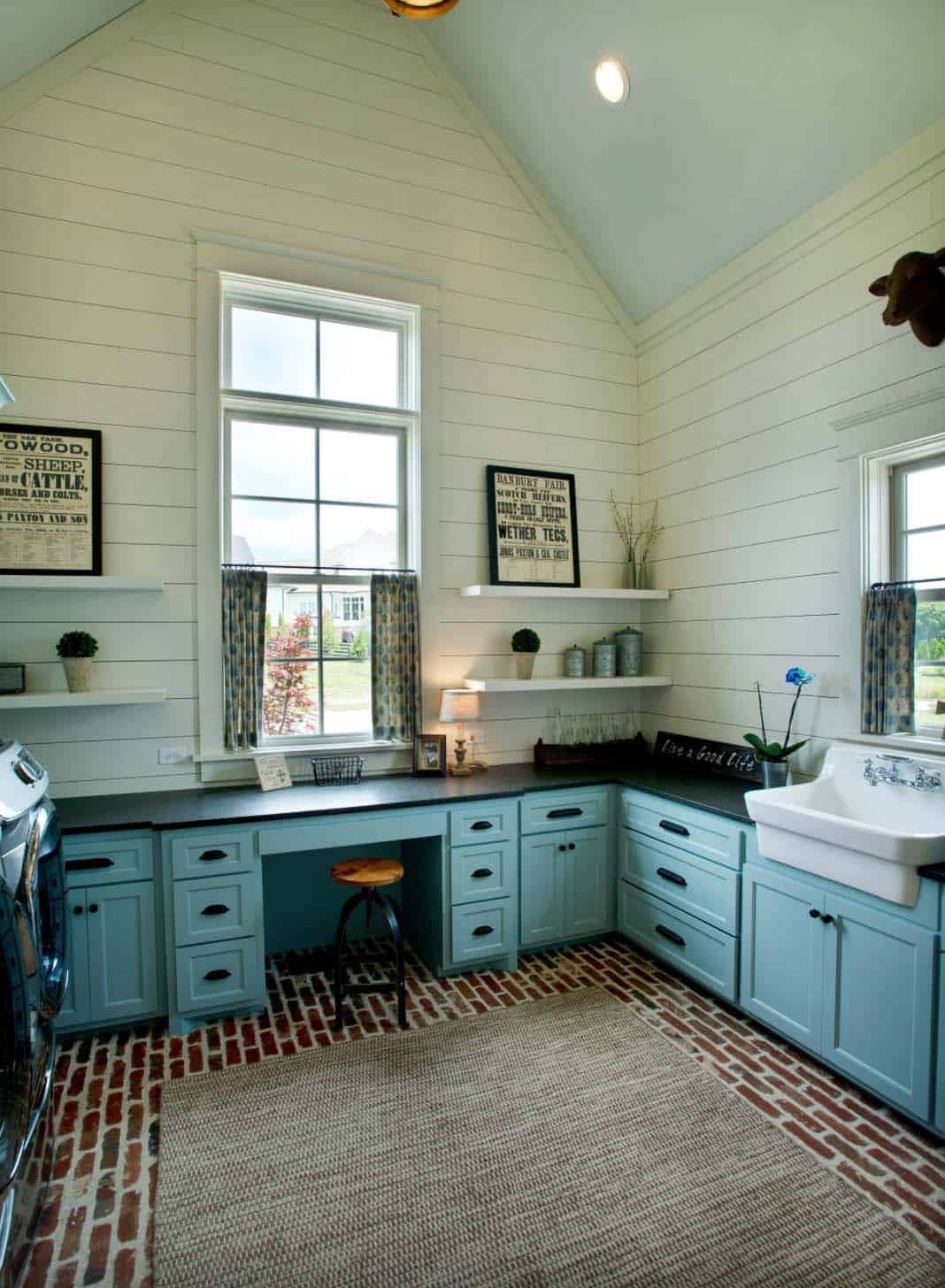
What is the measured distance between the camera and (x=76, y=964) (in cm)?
269

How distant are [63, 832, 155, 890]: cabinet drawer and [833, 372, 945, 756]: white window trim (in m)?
2.75

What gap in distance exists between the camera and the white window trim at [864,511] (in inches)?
108

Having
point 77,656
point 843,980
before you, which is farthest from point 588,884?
point 77,656

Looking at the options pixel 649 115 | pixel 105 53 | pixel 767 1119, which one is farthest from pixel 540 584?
pixel 105 53

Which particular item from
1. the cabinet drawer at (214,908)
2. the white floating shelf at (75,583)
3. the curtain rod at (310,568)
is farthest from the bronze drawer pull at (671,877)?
the white floating shelf at (75,583)

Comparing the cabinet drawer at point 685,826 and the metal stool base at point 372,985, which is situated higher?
the cabinet drawer at point 685,826

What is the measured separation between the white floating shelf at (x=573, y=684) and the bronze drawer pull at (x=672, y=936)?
1.23 m

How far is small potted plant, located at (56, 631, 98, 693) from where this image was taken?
9.80 ft

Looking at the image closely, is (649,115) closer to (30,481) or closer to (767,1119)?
(30,481)

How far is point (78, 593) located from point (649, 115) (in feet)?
10.5

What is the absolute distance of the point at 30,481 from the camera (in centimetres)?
305

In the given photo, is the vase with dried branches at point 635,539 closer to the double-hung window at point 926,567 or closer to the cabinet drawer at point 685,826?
the cabinet drawer at point 685,826

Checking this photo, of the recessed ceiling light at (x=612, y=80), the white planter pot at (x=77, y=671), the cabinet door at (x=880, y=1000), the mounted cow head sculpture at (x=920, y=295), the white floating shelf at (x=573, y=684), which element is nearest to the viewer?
the cabinet door at (x=880, y=1000)

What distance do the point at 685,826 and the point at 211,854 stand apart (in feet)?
6.34
